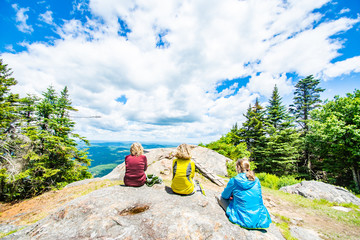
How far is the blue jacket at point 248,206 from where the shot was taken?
373cm

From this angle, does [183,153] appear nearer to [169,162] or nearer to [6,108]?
[169,162]

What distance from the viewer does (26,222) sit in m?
6.09

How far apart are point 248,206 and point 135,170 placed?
4.21m

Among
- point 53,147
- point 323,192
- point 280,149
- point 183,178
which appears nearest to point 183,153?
point 183,178

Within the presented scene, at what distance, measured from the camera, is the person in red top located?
5.31m

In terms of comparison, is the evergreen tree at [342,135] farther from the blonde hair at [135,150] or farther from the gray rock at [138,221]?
the blonde hair at [135,150]

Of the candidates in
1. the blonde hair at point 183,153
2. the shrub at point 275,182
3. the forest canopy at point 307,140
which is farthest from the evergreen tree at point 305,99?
the blonde hair at point 183,153

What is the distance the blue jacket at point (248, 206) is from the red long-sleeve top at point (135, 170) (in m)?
3.61

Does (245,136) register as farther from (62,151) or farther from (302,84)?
(62,151)

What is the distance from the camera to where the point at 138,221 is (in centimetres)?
364

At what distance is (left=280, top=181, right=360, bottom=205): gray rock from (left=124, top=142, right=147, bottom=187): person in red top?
39.4 feet

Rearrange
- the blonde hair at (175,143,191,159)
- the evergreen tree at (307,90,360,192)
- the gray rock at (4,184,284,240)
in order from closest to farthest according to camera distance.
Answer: the gray rock at (4,184,284,240), the blonde hair at (175,143,191,159), the evergreen tree at (307,90,360,192)

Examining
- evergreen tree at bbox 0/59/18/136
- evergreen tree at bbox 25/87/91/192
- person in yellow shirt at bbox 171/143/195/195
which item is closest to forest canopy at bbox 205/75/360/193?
person in yellow shirt at bbox 171/143/195/195

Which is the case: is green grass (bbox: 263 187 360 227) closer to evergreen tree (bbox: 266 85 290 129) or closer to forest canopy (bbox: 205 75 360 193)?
forest canopy (bbox: 205 75 360 193)
